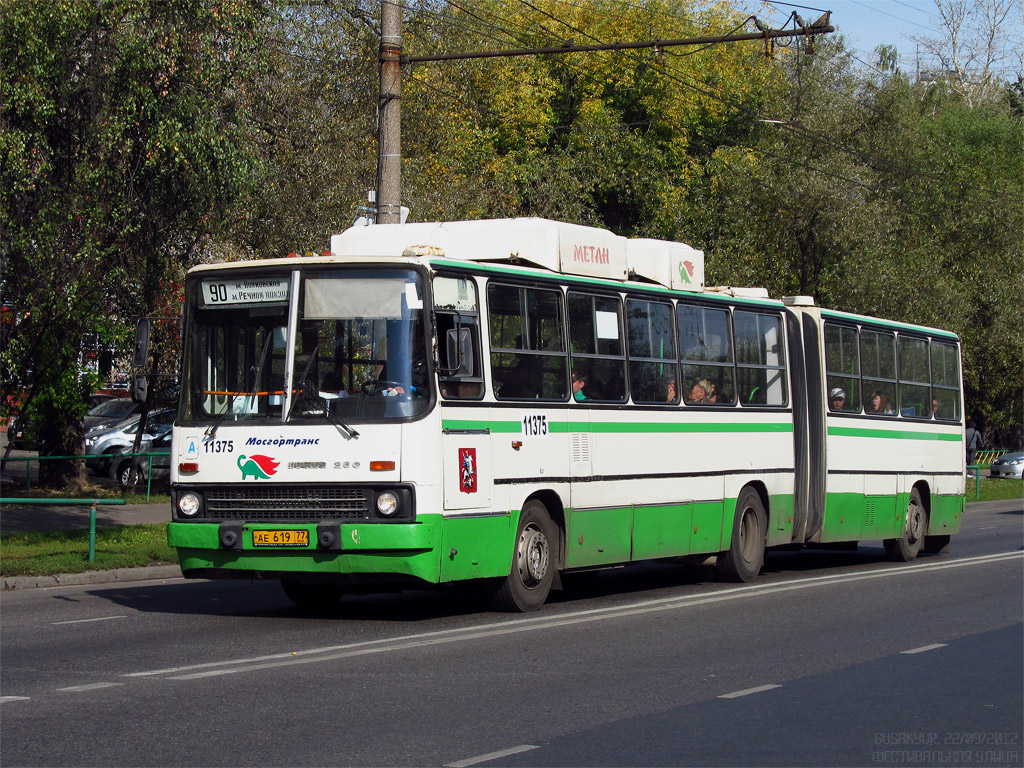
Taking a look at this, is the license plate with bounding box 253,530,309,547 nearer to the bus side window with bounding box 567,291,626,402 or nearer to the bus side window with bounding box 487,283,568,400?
the bus side window with bounding box 487,283,568,400

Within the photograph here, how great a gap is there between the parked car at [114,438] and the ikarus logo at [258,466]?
22429 millimetres

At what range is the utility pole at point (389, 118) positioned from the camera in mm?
16844

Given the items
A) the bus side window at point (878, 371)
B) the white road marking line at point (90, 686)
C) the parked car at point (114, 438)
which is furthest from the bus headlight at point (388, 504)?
the parked car at point (114, 438)

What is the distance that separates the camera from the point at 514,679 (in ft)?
29.6

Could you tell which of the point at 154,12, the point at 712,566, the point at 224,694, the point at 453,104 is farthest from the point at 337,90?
the point at 224,694

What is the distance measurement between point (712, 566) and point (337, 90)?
1362 cm

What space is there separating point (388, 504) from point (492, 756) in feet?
15.2

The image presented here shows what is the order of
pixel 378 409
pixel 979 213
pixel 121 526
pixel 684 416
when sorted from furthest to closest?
pixel 979 213 < pixel 121 526 < pixel 684 416 < pixel 378 409

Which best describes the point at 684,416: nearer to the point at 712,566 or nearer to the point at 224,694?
the point at 712,566

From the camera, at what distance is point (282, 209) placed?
24.4 m

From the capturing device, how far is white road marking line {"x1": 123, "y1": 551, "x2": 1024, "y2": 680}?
370 inches

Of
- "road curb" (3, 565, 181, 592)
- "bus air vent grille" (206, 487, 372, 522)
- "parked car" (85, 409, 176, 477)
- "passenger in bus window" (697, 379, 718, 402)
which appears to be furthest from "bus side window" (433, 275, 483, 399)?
"parked car" (85, 409, 176, 477)

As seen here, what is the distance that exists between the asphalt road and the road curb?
0.69m

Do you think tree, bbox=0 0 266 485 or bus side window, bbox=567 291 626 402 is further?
tree, bbox=0 0 266 485
